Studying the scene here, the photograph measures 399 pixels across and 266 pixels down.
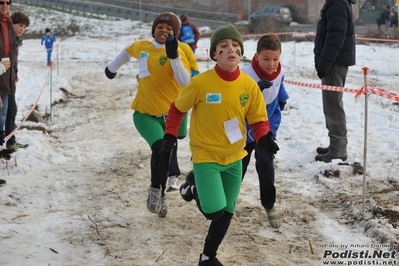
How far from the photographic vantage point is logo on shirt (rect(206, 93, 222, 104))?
3998 millimetres

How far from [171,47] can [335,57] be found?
2.72m

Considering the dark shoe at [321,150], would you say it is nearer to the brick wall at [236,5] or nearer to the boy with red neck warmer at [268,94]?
the boy with red neck warmer at [268,94]

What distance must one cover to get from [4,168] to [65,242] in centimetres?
253

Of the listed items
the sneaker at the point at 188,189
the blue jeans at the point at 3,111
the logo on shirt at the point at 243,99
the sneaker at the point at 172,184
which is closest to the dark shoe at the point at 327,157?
the sneaker at the point at 172,184

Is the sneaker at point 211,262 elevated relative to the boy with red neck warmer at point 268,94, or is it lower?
lower

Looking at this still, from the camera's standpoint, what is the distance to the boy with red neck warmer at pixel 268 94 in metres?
4.89

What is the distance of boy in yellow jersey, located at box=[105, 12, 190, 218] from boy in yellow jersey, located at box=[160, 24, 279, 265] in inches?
41.9

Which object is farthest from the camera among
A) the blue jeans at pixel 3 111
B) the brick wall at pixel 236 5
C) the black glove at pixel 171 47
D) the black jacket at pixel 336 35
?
the brick wall at pixel 236 5

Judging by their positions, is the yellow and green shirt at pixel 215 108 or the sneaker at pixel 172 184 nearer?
the yellow and green shirt at pixel 215 108

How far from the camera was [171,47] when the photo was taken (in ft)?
16.0

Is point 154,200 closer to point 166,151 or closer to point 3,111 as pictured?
point 166,151

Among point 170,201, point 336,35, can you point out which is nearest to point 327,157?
point 336,35

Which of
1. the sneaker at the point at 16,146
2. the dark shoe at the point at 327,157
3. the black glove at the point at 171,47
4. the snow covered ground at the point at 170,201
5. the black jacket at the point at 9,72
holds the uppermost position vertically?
the black glove at the point at 171,47

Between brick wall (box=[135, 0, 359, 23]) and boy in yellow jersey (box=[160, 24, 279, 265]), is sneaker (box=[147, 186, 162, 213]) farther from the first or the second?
brick wall (box=[135, 0, 359, 23])
